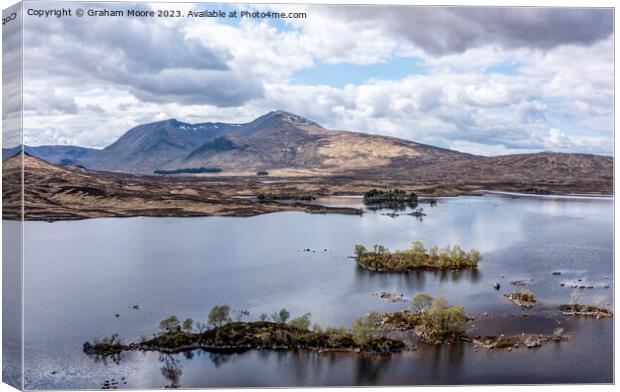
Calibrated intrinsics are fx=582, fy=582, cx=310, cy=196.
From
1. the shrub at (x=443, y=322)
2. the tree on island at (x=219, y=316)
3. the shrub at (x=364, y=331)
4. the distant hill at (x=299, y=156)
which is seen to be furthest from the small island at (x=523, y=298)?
the tree on island at (x=219, y=316)

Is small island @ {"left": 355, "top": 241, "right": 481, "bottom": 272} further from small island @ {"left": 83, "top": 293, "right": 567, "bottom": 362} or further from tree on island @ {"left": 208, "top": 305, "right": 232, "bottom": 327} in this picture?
tree on island @ {"left": 208, "top": 305, "right": 232, "bottom": 327}

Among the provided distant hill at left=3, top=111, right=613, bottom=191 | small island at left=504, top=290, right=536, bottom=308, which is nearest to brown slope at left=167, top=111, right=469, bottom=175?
distant hill at left=3, top=111, right=613, bottom=191

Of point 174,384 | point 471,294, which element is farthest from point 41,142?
point 471,294

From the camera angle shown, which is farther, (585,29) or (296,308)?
(296,308)

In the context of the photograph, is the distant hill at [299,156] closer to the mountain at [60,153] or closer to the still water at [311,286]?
the mountain at [60,153]

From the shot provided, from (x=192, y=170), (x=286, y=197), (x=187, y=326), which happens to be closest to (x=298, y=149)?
(x=286, y=197)

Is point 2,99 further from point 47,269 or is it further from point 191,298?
point 191,298
